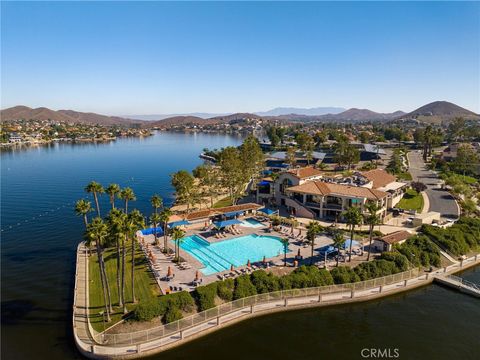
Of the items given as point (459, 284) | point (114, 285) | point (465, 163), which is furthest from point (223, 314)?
point (465, 163)

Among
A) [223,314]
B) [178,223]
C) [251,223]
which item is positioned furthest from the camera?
[251,223]

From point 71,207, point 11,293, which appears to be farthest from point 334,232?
point 71,207

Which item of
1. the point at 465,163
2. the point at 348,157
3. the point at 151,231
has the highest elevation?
the point at 348,157

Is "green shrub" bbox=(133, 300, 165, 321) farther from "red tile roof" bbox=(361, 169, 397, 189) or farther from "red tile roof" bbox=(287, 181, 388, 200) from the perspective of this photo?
"red tile roof" bbox=(361, 169, 397, 189)

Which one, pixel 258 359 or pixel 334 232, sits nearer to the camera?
pixel 258 359

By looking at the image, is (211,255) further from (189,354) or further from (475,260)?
(475,260)

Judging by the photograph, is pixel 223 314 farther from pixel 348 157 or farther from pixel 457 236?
pixel 348 157
